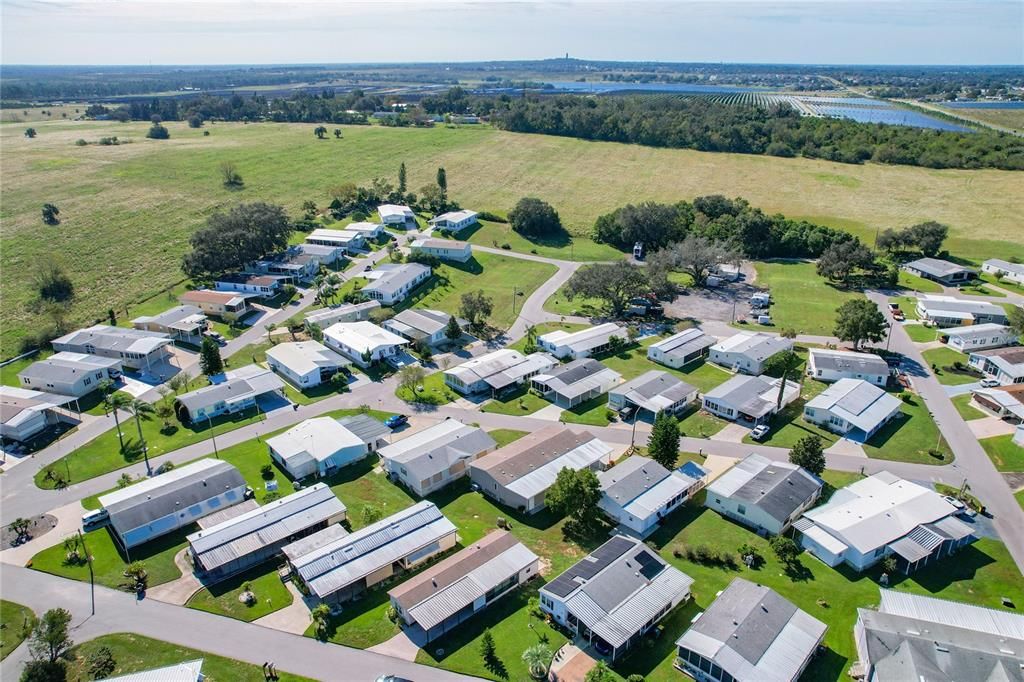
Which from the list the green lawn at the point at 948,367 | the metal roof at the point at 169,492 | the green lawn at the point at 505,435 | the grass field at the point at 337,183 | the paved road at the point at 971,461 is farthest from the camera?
the grass field at the point at 337,183

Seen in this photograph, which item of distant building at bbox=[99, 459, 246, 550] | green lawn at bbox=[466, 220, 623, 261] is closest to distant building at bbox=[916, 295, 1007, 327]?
green lawn at bbox=[466, 220, 623, 261]

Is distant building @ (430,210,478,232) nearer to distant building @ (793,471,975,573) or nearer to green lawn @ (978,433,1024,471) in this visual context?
distant building @ (793,471,975,573)

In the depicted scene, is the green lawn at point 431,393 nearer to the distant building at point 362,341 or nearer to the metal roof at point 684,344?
the distant building at point 362,341

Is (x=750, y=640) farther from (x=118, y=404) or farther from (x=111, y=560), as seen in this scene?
(x=118, y=404)

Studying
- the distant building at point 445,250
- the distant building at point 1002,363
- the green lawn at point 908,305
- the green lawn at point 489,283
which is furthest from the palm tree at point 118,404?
the green lawn at point 908,305

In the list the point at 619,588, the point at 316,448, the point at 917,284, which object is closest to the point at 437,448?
the point at 316,448

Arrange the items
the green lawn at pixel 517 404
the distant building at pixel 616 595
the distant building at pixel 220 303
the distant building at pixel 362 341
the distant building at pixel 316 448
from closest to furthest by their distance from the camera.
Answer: the distant building at pixel 616 595
the distant building at pixel 316 448
the green lawn at pixel 517 404
the distant building at pixel 362 341
the distant building at pixel 220 303
